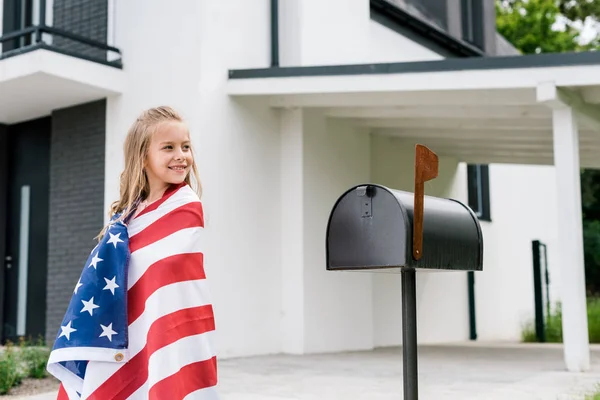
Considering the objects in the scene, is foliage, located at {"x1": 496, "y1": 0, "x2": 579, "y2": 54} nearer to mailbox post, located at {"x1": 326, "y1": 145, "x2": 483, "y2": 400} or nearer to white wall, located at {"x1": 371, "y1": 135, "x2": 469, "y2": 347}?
white wall, located at {"x1": 371, "y1": 135, "x2": 469, "y2": 347}

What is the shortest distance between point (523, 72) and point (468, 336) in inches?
306

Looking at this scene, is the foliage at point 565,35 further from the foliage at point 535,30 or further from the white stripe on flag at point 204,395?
the white stripe on flag at point 204,395

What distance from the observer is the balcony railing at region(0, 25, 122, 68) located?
8.70 meters

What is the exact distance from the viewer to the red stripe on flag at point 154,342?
2.90 m

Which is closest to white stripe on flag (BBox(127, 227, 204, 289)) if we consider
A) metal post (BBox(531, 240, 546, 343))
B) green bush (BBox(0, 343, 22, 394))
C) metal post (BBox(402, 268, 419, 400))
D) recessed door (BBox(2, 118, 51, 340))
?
metal post (BBox(402, 268, 419, 400))

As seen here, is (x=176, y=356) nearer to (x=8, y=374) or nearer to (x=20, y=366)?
(x=8, y=374)

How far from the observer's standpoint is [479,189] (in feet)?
53.3

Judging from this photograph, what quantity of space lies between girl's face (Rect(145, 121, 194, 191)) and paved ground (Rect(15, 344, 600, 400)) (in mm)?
3381

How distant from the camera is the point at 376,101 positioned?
30.3 feet

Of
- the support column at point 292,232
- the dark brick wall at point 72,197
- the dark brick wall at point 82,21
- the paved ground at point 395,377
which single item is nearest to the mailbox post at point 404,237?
the paved ground at point 395,377

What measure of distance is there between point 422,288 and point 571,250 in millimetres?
5325

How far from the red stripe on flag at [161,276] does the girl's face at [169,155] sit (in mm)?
322

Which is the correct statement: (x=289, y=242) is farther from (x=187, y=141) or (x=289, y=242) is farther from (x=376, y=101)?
(x=187, y=141)

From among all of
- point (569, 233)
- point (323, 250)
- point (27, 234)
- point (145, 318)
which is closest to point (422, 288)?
point (323, 250)
